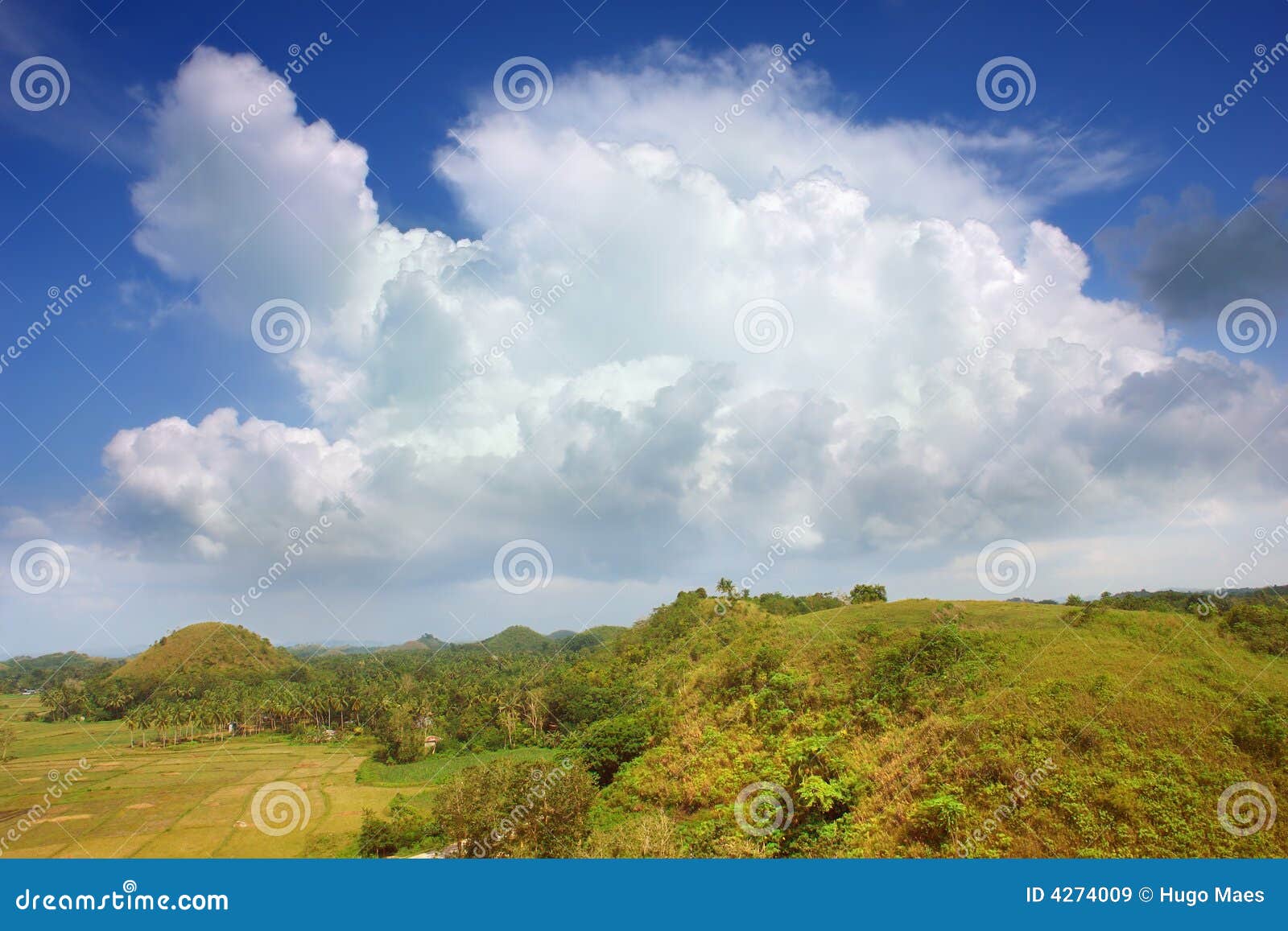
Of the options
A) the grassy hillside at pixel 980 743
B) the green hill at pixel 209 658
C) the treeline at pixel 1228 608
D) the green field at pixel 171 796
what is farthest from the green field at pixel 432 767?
the green hill at pixel 209 658

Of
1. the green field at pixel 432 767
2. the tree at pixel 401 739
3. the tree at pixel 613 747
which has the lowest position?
the green field at pixel 432 767

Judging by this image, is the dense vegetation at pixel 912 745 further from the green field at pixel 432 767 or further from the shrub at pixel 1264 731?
the green field at pixel 432 767

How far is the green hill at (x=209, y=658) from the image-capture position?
5689cm

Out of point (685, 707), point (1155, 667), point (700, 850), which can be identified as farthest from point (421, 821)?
point (1155, 667)

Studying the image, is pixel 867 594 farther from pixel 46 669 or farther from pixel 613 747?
pixel 46 669

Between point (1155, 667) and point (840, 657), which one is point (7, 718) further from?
point (1155, 667)

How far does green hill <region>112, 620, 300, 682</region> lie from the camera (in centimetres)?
5689

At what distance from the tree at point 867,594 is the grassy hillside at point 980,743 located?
10.1 metres

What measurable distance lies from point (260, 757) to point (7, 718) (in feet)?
71.0

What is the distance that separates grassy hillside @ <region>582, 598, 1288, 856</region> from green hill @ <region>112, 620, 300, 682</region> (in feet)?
175

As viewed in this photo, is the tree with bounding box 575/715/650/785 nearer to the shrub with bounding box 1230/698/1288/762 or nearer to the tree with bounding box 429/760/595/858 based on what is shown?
the tree with bounding box 429/760/595/858

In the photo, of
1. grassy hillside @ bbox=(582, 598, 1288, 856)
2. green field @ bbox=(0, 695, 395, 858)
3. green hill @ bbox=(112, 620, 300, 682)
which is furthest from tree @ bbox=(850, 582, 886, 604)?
green hill @ bbox=(112, 620, 300, 682)

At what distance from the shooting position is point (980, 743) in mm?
14141

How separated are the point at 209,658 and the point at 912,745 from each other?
243 feet
